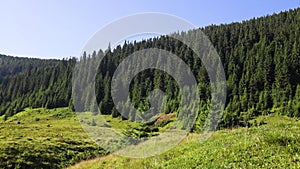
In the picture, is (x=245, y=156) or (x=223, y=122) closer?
(x=245, y=156)

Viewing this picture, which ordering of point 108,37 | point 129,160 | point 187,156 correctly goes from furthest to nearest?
point 129,160 → point 108,37 → point 187,156

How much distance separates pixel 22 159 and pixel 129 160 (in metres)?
26.4

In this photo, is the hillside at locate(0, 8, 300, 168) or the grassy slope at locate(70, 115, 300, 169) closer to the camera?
the grassy slope at locate(70, 115, 300, 169)

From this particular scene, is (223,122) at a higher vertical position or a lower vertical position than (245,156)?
higher

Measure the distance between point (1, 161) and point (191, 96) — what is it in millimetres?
135704

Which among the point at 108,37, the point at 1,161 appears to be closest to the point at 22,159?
the point at 1,161

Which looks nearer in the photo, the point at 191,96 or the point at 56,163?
the point at 56,163

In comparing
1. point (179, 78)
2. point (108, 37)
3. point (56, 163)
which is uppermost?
point (179, 78)

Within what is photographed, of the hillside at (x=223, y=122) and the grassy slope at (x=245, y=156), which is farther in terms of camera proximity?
the hillside at (x=223, y=122)

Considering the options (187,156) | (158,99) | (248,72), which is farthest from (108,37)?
(158,99)

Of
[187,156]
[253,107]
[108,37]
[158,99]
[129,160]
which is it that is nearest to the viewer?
[187,156]

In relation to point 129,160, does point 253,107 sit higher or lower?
higher

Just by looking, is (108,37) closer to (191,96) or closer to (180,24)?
(180,24)

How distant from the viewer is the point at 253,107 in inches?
5600
